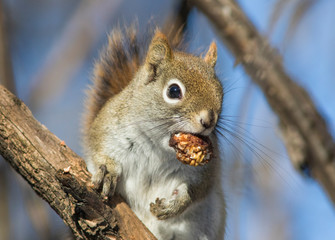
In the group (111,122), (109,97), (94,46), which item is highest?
(94,46)

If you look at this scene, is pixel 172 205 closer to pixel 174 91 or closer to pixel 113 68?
pixel 174 91

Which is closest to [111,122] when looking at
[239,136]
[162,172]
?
[162,172]

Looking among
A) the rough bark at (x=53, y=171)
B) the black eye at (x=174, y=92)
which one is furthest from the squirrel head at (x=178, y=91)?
the rough bark at (x=53, y=171)

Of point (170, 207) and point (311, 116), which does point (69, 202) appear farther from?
point (311, 116)

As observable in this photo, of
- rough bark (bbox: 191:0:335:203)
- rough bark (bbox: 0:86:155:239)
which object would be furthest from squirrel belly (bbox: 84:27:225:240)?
rough bark (bbox: 191:0:335:203)

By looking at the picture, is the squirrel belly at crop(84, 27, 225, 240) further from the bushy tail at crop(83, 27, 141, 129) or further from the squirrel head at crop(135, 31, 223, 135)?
the bushy tail at crop(83, 27, 141, 129)

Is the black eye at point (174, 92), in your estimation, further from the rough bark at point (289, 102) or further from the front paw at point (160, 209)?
the rough bark at point (289, 102)

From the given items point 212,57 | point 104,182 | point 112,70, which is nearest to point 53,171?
point 104,182
